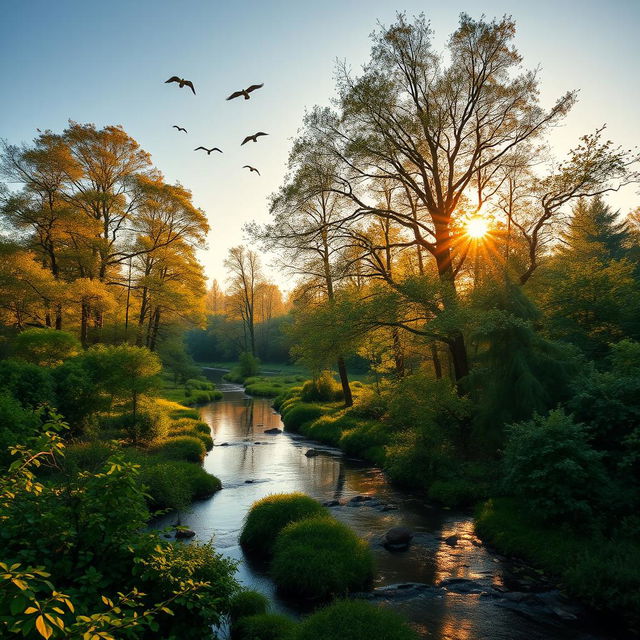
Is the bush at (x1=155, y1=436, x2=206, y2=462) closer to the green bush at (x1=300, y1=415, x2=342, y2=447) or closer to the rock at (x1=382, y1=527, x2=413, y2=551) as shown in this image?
the green bush at (x1=300, y1=415, x2=342, y2=447)

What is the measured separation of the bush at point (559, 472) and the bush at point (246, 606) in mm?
7643

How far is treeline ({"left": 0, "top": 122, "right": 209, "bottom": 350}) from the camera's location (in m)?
25.7

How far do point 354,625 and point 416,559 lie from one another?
4.40 m

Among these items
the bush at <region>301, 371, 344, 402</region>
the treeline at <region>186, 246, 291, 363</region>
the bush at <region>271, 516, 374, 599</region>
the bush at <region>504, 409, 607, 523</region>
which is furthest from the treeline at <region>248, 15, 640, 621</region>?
the treeline at <region>186, 246, 291, 363</region>

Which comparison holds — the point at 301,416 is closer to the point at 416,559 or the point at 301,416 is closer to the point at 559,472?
the point at 416,559

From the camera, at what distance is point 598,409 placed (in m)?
12.6

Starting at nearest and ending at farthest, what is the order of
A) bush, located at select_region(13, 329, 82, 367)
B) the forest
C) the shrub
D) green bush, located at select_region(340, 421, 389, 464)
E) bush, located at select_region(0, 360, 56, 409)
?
1. the forest
2. bush, located at select_region(0, 360, 56, 409)
3. bush, located at select_region(13, 329, 82, 367)
4. green bush, located at select_region(340, 421, 389, 464)
5. the shrub

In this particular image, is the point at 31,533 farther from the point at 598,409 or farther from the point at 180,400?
the point at 180,400

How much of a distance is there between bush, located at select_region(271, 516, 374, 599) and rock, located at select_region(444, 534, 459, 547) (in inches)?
103

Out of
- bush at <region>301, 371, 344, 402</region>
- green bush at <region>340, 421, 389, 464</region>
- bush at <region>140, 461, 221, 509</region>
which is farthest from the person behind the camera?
bush at <region>301, 371, 344, 402</region>

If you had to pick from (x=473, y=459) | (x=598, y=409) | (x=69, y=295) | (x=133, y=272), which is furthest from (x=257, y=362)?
(x=598, y=409)

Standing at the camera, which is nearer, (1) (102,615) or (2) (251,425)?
(1) (102,615)

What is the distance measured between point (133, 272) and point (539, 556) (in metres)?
35.5

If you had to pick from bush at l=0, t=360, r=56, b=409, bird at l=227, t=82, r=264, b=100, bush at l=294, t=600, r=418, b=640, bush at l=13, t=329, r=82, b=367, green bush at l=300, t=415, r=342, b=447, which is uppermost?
bird at l=227, t=82, r=264, b=100
